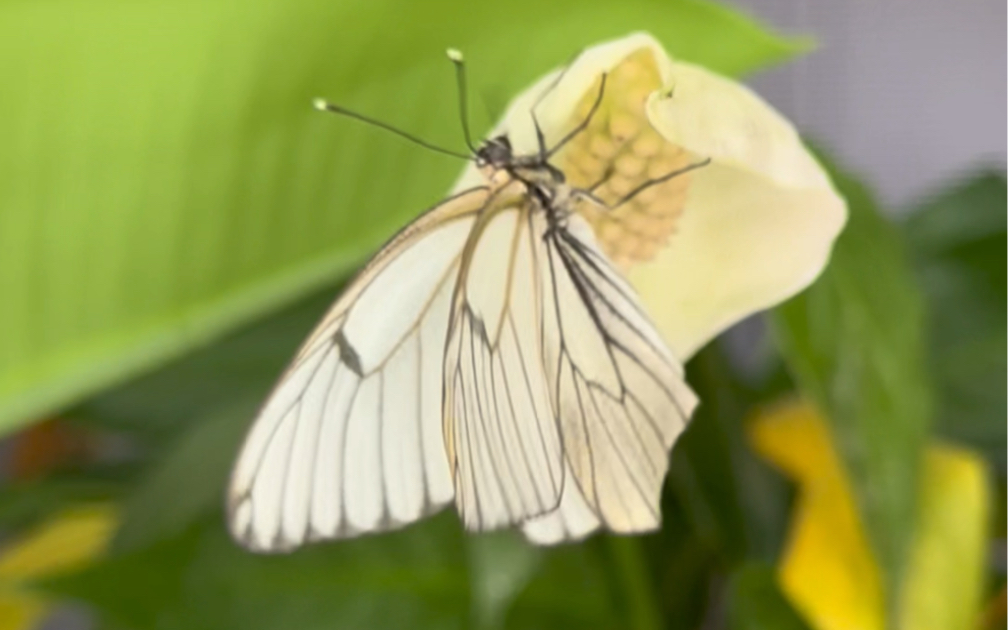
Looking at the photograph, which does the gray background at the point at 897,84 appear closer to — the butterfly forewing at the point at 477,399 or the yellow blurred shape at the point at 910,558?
the yellow blurred shape at the point at 910,558

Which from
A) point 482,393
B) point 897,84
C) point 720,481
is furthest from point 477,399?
point 897,84

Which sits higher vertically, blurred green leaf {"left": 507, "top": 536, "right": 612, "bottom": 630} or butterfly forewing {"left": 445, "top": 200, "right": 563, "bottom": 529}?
butterfly forewing {"left": 445, "top": 200, "right": 563, "bottom": 529}

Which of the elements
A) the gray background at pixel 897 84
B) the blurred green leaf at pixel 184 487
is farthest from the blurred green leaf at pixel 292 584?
the gray background at pixel 897 84

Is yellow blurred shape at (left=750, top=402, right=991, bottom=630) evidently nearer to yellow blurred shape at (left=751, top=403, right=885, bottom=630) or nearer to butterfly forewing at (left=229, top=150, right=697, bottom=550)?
yellow blurred shape at (left=751, top=403, right=885, bottom=630)

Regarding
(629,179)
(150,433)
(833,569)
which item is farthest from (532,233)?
(150,433)

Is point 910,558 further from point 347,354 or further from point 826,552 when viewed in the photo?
point 347,354

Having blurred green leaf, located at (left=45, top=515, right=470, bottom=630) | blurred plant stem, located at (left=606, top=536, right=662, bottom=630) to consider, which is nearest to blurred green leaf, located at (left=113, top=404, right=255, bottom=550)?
blurred green leaf, located at (left=45, top=515, right=470, bottom=630)
